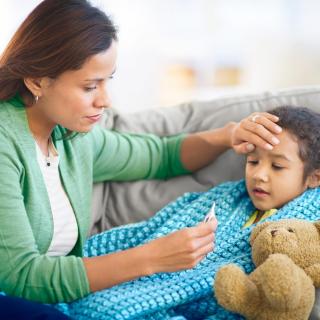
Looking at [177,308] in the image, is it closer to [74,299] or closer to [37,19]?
[74,299]

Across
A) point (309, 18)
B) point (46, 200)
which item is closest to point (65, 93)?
point (46, 200)

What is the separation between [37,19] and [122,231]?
60 cm

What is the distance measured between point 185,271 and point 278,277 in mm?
329

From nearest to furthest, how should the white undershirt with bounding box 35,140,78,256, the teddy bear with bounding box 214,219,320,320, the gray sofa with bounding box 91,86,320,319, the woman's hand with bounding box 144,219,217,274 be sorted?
the teddy bear with bounding box 214,219,320,320
the woman's hand with bounding box 144,219,217,274
the white undershirt with bounding box 35,140,78,256
the gray sofa with bounding box 91,86,320,319

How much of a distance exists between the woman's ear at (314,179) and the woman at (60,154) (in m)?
0.15

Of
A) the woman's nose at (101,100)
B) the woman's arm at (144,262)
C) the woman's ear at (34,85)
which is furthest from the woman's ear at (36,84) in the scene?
the woman's arm at (144,262)

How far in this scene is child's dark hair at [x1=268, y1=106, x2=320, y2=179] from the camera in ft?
5.49

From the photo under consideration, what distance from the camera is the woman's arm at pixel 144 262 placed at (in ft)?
4.58

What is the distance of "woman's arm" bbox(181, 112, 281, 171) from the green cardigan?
37mm

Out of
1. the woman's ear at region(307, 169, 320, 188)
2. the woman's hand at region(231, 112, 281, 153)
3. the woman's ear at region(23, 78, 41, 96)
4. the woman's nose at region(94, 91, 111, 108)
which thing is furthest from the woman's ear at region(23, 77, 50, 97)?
the woman's ear at region(307, 169, 320, 188)

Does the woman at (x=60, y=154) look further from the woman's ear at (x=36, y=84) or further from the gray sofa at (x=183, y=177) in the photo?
the gray sofa at (x=183, y=177)

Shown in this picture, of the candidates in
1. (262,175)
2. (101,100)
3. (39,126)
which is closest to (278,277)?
(262,175)

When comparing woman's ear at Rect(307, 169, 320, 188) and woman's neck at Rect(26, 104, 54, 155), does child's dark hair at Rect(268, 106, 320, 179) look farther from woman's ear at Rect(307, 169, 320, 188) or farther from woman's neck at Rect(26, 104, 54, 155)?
woman's neck at Rect(26, 104, 54, 155)

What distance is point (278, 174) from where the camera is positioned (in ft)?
5.49
